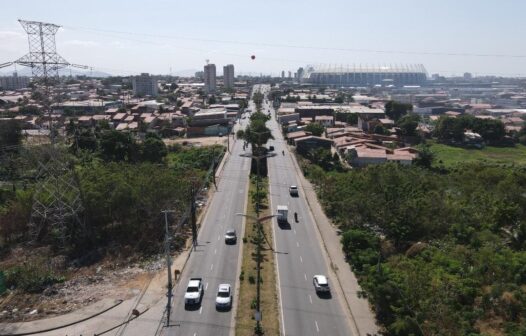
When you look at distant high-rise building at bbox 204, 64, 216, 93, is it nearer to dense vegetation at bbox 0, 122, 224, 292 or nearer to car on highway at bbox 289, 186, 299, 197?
car on highway at bbox 289, 186, 299, 197

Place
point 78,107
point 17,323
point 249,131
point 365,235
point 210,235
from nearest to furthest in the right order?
point 17,323 → point 365,235 → point 210,235 → point 249,131 → point 78,107

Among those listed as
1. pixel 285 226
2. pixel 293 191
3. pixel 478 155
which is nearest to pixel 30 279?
pixel 285 226

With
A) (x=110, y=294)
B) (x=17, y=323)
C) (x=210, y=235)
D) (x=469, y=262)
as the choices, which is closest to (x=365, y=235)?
(x=469, y=262)

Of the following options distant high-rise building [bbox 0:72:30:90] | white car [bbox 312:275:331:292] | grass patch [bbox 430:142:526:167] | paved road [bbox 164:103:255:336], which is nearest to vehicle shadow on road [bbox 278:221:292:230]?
paved road [bbox 164:103:255:336]

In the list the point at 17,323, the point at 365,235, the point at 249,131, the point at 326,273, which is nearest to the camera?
the point at 17,323

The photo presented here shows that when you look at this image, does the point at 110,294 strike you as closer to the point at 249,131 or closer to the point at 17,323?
the point at 17,323

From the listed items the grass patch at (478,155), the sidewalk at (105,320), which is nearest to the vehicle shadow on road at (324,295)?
the sidewalk at (105,320)
